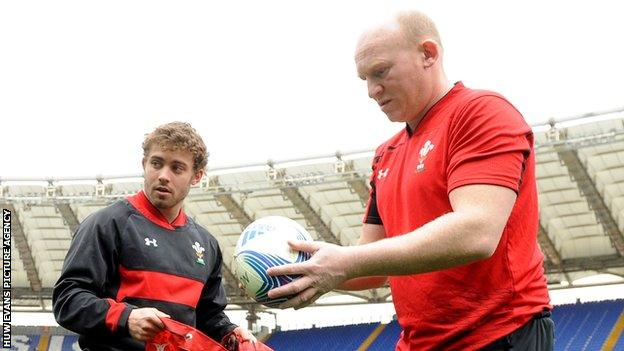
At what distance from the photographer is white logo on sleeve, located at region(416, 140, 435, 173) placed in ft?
9.18

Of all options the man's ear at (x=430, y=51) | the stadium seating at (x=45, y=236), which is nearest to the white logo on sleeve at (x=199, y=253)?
the man's ear at (x=430, y=51)

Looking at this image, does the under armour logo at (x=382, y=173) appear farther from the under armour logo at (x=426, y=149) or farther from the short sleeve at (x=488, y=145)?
the short sleeve at (x=488, y=145)

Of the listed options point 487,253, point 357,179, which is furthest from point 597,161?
point 487,253

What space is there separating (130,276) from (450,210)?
224 centimetres

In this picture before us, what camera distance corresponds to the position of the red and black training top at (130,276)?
4086 mm

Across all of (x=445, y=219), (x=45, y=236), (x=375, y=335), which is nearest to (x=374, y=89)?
(x=445, y=219)

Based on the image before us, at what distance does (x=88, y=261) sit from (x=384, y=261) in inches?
91.1

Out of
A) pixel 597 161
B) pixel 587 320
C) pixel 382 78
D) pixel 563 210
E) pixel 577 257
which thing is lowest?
pixel 587 320

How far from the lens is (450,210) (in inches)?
106

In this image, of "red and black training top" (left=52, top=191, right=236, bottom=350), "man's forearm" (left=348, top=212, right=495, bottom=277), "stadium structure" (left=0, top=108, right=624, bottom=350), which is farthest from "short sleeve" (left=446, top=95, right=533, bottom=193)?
"stadium structure" (left=0, top=108, right=624, bottom=350)

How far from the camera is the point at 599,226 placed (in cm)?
2255

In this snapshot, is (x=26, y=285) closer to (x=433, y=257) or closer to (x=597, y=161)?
(x=597, y=161)

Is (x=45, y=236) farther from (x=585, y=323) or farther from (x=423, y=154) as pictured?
(x=423, y=154)

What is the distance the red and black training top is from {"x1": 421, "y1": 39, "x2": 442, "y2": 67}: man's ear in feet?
6.92
